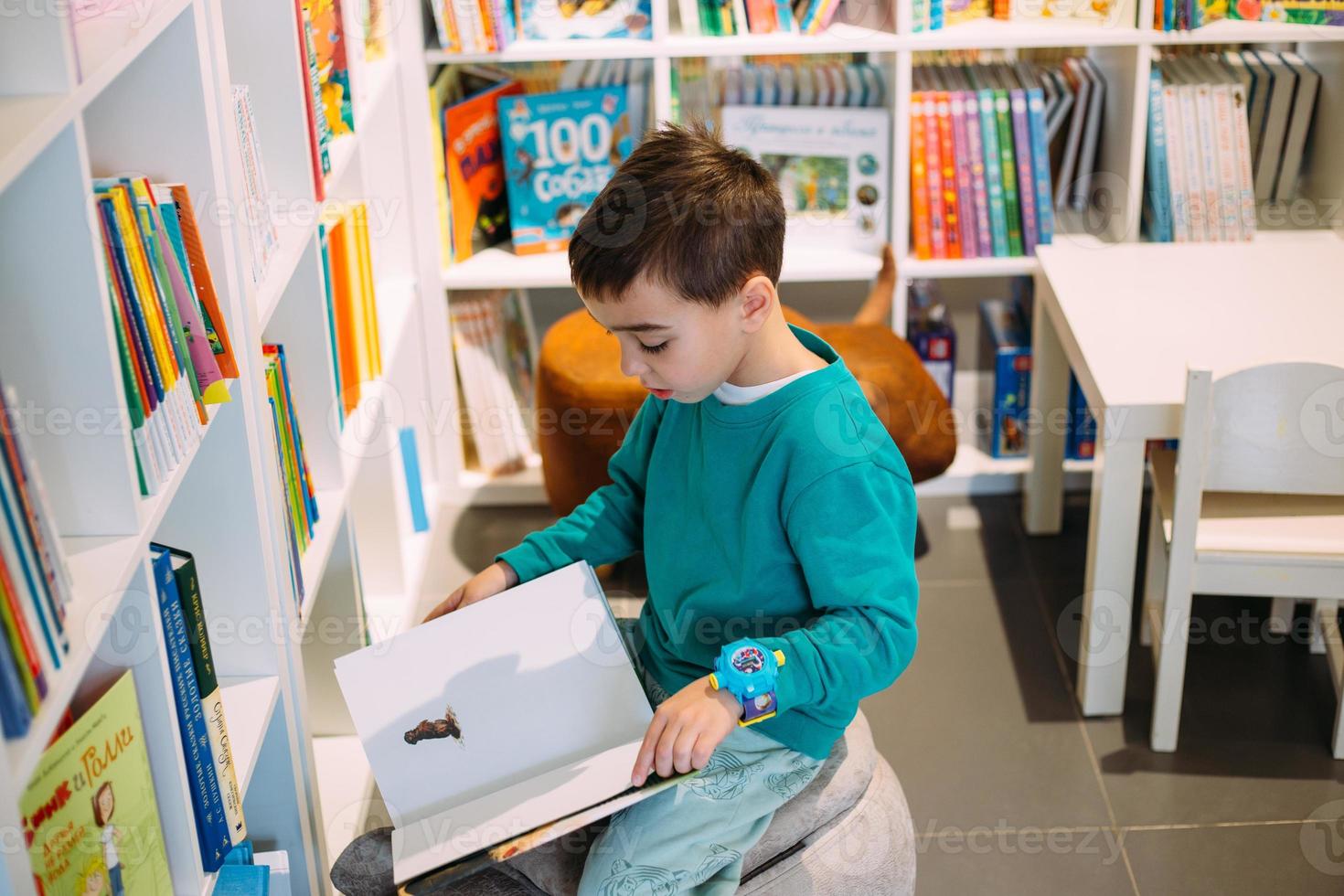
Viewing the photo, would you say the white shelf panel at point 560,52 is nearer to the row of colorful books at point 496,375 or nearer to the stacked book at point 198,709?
the row of colorful books at point 496,375

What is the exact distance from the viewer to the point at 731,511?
4.73 feet

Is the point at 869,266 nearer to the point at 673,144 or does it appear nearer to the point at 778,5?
the point at 778,5

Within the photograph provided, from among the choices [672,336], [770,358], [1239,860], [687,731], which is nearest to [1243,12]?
[1239,860]

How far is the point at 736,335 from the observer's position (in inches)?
54.2

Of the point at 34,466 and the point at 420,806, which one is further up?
the point at 34,466

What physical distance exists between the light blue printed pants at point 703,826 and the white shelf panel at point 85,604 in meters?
0.55

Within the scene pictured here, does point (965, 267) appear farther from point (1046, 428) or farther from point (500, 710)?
point (500, 710)

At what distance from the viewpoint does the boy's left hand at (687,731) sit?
48.9 inches

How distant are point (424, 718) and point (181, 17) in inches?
27.3

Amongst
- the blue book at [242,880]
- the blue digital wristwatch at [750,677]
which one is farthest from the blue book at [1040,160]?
the blue book at [242,880]

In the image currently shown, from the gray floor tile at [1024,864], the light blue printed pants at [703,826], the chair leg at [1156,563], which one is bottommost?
the gray floor tile at [1024,864]

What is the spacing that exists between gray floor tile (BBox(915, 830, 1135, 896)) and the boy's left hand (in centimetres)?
79

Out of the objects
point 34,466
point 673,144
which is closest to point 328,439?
point 673,144

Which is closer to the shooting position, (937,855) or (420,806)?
(420,806)
